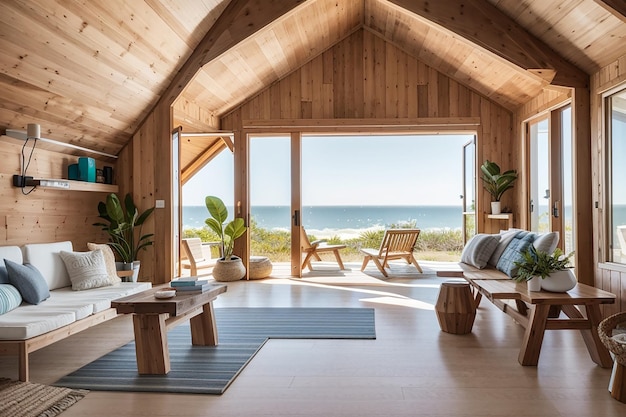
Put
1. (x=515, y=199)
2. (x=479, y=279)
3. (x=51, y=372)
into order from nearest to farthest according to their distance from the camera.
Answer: (x=51, y=372)
(x=479, y=279)
(x=515, y=199)

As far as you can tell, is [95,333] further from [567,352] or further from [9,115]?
[567,352]

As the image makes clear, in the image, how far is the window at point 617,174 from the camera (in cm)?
394

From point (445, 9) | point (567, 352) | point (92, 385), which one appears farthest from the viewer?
point (445, 9)

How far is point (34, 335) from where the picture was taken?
2709mm

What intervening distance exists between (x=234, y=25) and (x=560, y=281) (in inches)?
169

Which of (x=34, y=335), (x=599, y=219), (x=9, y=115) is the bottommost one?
(x=34, y=335)

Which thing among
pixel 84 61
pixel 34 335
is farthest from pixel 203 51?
pixel 34 335

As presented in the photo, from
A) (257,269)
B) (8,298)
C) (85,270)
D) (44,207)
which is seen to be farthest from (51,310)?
(257,269)

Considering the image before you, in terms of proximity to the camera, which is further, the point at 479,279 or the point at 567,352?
the point at 479,279

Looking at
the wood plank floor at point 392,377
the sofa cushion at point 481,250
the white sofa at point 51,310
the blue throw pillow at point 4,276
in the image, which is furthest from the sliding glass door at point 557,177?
the blue throw pillow at point 4,276

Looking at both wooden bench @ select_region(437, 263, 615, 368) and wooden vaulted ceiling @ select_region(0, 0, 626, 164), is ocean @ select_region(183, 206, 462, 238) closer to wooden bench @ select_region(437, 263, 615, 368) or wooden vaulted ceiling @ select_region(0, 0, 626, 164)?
wooden vaulted ceiling @ select_region(0, 0, 626, 164)

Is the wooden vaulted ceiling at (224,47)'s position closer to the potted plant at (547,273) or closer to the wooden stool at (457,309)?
the potted plant at (547,273)

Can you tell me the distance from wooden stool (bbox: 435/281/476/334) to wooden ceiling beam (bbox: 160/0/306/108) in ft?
11.7

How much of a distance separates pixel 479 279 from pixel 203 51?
13.0ft
